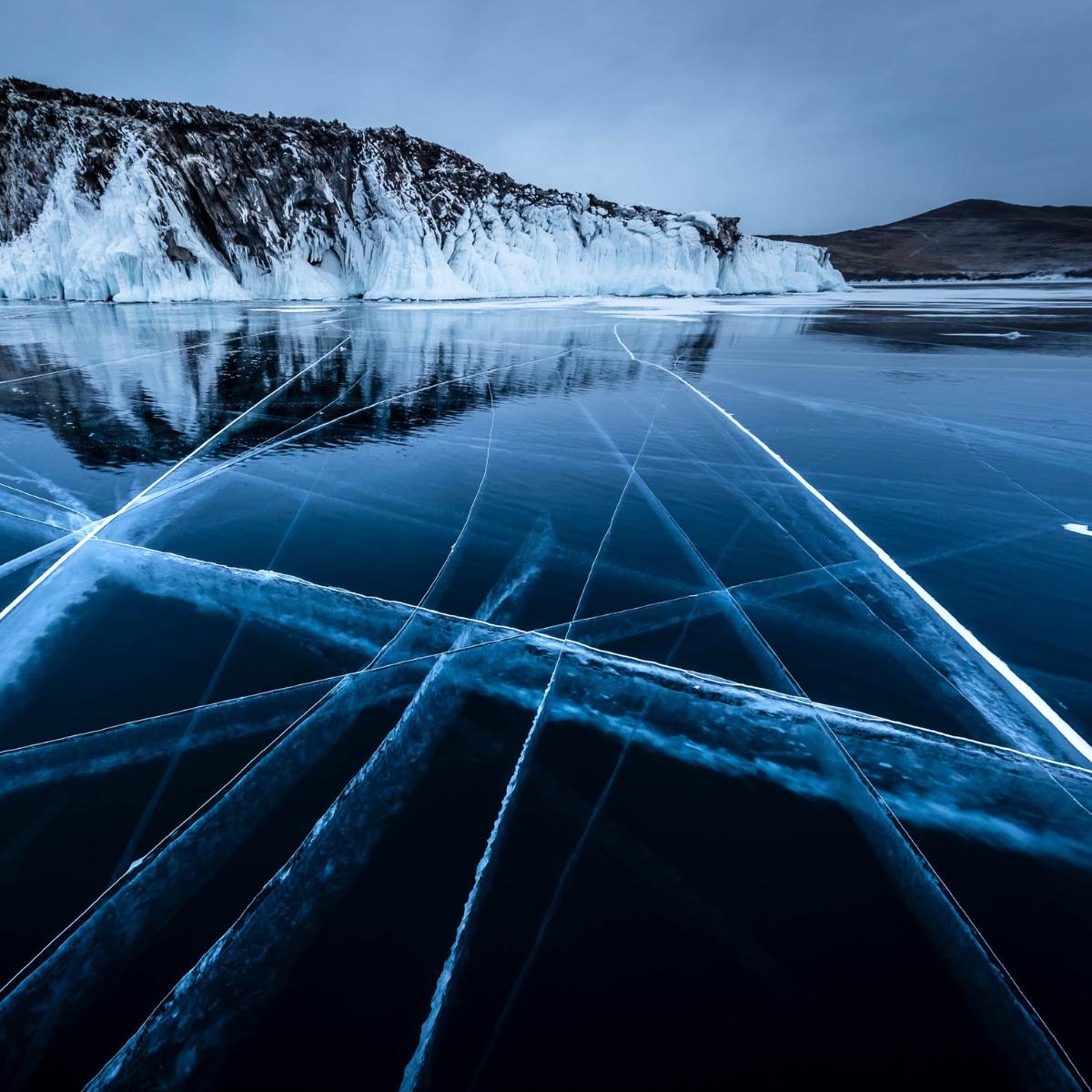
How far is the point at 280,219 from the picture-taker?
1186 inches

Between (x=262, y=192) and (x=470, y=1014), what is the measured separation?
37.9 metres

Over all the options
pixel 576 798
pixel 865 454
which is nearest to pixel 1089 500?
pixel 865 454

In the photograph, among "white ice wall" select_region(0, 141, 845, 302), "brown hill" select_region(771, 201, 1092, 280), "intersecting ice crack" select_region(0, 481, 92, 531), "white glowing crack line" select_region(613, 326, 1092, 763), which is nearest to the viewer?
"white glowing crack line" select_region(613, 326, 1092, 763)

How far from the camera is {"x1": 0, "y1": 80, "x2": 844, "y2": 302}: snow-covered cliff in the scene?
84.8ft

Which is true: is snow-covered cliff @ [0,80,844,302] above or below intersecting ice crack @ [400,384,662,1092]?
above

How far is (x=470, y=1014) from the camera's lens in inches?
51.1

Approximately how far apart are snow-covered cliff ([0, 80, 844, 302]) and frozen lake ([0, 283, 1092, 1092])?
1159 inches

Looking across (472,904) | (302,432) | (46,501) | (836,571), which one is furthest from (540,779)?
(302,432)

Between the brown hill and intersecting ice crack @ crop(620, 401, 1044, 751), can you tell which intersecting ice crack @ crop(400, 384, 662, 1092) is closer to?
intersecting ice crack @ crop(620, 401, 1044, 751)

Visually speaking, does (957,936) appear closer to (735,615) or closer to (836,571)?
(735,615)

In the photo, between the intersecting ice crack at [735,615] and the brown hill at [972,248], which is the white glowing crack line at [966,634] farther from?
the brown hill at [972,248]

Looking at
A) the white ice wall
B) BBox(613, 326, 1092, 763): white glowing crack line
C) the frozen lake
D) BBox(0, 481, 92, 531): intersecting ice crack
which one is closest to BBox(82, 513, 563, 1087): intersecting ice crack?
the frozen lake

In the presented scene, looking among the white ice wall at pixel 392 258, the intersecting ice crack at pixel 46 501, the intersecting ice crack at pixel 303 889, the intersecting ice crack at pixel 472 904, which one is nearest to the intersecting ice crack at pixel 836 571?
the intersecting ice crack at pixel 472 904

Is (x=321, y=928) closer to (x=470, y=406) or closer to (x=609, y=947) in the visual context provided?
(x=609, y=947)
